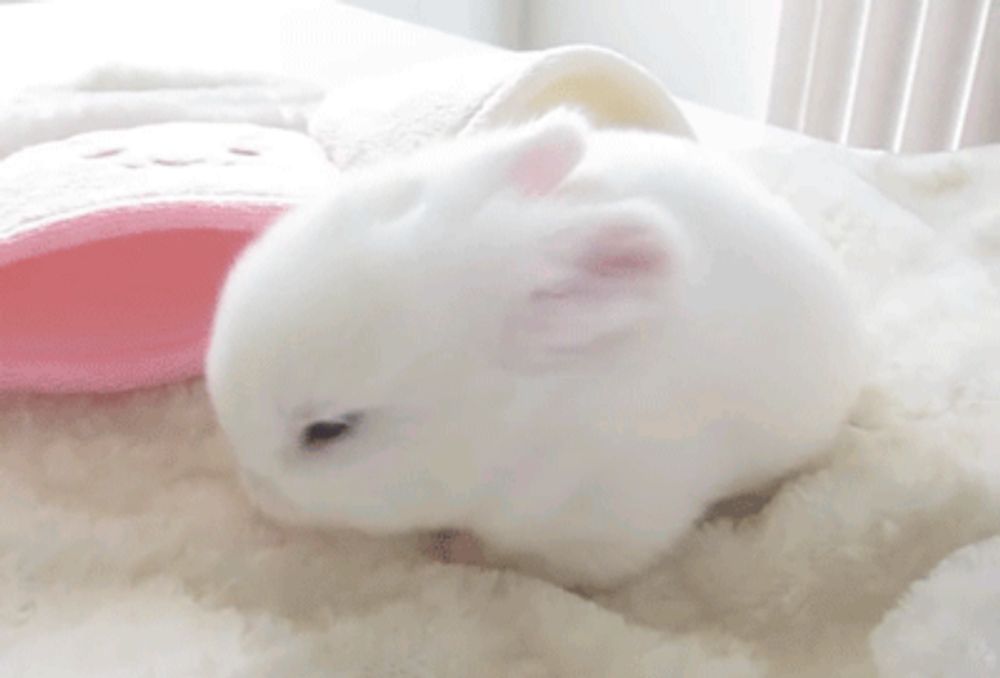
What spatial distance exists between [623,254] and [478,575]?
0.23 m

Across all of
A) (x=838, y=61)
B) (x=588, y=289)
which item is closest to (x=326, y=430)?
(x=588, y=289)

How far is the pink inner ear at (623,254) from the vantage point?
2.51 feet

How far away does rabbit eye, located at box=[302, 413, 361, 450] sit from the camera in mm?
782

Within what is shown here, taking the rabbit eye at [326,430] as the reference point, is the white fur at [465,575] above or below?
below

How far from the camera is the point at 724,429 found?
0.87 metres

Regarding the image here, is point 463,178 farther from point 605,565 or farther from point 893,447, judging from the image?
point 893,447

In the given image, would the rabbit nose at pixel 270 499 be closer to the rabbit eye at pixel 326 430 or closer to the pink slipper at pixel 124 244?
the rabbit eye at pixel 326 430

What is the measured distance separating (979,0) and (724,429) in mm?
1392

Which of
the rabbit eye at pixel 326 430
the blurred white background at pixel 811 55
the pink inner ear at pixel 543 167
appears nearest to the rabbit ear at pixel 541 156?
the pink inner ear at pixel 543 167

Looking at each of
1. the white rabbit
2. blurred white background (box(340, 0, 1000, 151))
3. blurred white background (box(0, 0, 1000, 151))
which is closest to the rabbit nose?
the white rabbit

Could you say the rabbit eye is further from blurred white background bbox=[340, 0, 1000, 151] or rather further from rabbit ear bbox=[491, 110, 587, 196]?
blurred white background bbox=[340, 0, 1000, 151]

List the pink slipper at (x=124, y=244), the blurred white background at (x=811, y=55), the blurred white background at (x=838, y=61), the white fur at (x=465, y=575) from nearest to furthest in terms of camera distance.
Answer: the white fur at (x=465, y=575), the pink slipper at (x=124, y=244), the blurred white background at (x=811, y=55), the blurred white background at (x=838, y=61)

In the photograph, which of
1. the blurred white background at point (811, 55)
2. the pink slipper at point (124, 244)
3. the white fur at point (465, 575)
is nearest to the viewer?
the white fur at point (465, 575)

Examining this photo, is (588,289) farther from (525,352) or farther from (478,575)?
(478,575)
